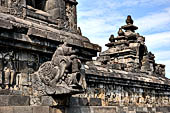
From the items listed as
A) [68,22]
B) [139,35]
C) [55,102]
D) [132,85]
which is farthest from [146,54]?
[55,102]

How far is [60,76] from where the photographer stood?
6.80 meters

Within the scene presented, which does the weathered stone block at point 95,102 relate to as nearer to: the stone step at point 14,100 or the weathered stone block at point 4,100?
the stone step at point 14,100

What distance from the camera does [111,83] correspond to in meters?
11.5

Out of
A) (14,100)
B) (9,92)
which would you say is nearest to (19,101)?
(14,100)

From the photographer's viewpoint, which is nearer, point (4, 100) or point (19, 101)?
point (4, 100)

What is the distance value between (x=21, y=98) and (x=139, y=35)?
53.0ft

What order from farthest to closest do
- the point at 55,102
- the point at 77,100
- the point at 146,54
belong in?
the point at 146,54 → the point at 77,100 → the point at 55,102

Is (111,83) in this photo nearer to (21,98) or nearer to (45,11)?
(45,11)

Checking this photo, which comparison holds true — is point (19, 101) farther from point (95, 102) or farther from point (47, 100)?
point (95, 102)

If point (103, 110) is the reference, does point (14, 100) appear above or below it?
above

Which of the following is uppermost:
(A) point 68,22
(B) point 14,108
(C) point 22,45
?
(A) point 68,22

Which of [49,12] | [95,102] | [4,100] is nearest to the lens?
[4,100]

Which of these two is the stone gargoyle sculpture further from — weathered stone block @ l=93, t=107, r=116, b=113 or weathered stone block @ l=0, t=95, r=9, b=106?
weathered stone block @ l=93, t=107, r=116, b=113

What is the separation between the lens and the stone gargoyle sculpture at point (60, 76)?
265 inches
